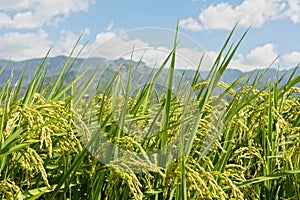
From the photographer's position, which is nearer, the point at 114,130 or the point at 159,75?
the point at 114,130

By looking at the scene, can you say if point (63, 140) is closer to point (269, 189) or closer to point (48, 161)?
point (48, 161)

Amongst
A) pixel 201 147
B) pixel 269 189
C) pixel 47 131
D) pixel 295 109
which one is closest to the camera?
pixel 47 131

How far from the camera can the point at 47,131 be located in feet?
4.51

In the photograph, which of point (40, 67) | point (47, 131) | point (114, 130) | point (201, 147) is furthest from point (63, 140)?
point (40, 67)

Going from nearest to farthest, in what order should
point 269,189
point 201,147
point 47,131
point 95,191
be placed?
point 47,131
point 95,191
point 201,147
point 269,189

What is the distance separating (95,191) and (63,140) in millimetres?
190

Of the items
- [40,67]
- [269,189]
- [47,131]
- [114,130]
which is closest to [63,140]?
[47,131]

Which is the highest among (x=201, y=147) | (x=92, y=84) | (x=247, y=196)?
(x=92, y=84)

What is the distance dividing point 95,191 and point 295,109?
4.85 ft

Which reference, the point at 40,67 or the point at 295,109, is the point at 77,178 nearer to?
the point at 40,67

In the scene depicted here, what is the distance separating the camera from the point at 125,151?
1.51 meters

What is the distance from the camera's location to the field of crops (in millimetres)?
1377

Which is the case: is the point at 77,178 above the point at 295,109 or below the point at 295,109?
below

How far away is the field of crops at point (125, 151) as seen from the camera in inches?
54.2
